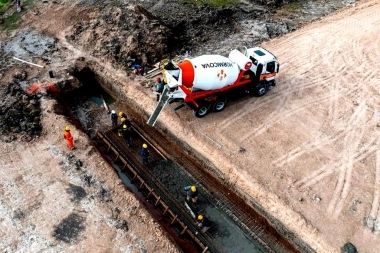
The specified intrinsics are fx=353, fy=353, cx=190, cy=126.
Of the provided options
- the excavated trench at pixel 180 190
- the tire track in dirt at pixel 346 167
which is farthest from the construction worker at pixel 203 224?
the tire track in dirt at pixel 346 167

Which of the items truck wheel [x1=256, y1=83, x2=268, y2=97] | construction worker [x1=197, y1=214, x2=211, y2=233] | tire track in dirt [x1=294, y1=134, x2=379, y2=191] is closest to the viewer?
construction worker [x1=197, y1=214, x2=211, y2=233]

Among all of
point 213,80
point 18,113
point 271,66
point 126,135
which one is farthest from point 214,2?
point 18,113

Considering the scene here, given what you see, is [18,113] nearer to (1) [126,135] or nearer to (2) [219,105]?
(1) [126,135]

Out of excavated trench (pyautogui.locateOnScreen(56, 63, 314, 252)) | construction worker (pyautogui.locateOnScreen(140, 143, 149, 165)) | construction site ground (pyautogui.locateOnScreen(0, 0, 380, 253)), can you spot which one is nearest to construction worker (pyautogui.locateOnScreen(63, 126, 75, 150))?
construction site ground (pyautogui.locateOnScreen(0, 0, 380, 253))

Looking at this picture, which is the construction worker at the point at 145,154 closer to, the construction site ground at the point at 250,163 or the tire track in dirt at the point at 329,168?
the construction site ground at the point at 250,163

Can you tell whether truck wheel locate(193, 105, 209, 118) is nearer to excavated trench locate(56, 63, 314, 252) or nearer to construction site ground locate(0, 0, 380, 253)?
construction site ground locate(0, 0, 380, 253)

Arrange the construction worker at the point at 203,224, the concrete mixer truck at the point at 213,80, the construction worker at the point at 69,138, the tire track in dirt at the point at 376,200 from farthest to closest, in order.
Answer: the concrete mixer truck at the point at 213,80 < the construction worker at the point at 69,138 < the construction worker at the point at 203,224 < the tire track in dirt at the point at 376,200
